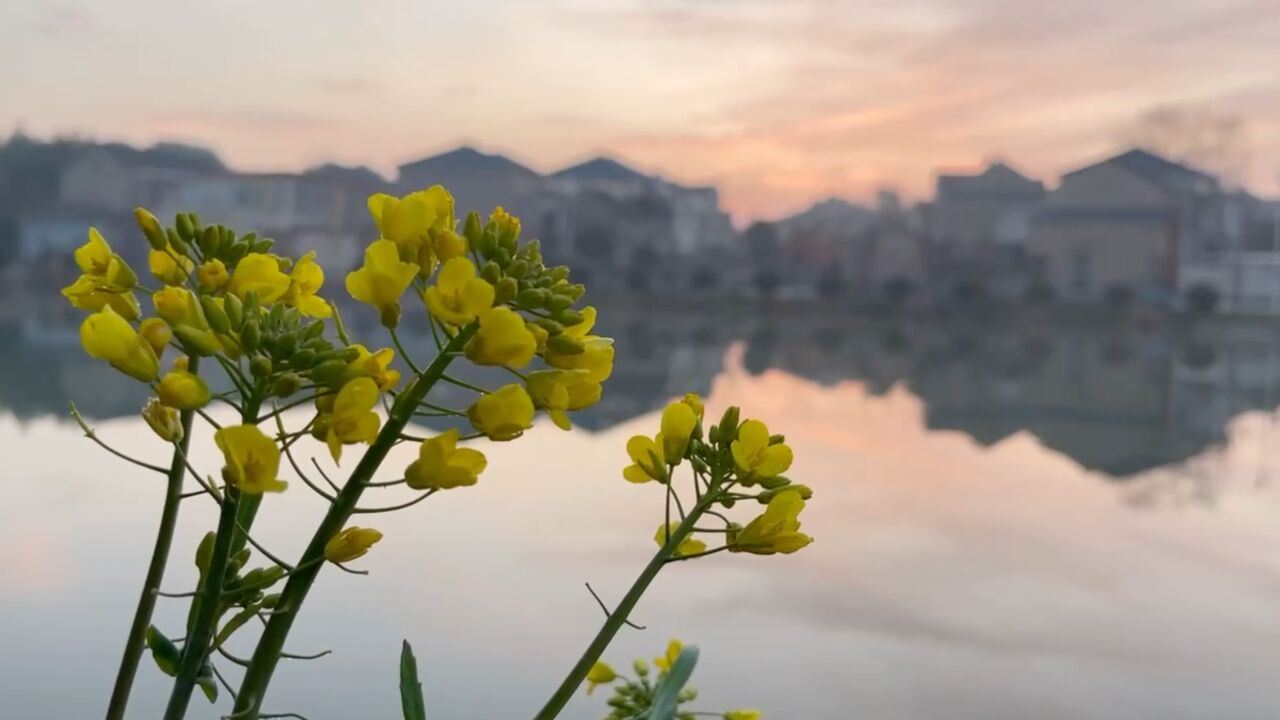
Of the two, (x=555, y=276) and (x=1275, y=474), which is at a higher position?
(x=555, y=276)

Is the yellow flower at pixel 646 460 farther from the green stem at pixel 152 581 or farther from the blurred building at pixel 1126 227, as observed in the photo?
the blurred building at pixel 1126 227

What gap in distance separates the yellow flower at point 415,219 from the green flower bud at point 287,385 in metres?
0.03

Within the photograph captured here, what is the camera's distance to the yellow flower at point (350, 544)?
182mm

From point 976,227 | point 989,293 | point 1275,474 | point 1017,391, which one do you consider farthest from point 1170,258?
point 1275,474

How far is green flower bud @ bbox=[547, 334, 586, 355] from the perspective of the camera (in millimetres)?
193

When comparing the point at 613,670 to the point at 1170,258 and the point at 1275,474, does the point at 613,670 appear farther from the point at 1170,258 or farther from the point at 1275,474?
the point at 1170,258

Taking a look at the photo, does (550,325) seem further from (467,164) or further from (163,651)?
(467,164)

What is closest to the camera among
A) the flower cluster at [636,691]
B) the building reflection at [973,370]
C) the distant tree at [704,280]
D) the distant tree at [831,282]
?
the flower cluster at [636,691]

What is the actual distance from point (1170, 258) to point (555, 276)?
13.6m

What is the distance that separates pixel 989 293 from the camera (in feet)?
34.1

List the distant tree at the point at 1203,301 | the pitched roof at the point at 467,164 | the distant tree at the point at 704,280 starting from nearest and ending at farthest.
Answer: the distant tree at the point at 1203,301
the distant tree at the point at 704,280
the pitched roof at the point at 467,164

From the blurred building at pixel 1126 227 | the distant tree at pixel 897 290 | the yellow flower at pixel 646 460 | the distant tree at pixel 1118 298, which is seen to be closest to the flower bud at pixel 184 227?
the yellow flower at pixel 646 460

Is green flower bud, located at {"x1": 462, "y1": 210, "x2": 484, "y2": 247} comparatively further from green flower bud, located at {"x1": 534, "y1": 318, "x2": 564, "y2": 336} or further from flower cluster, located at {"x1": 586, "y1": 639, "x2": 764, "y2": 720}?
flower cluster, located at {"x1": 586, "y1": 639, "x2": 764, "y2": 720}

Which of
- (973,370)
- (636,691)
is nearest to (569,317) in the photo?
(636,691)
